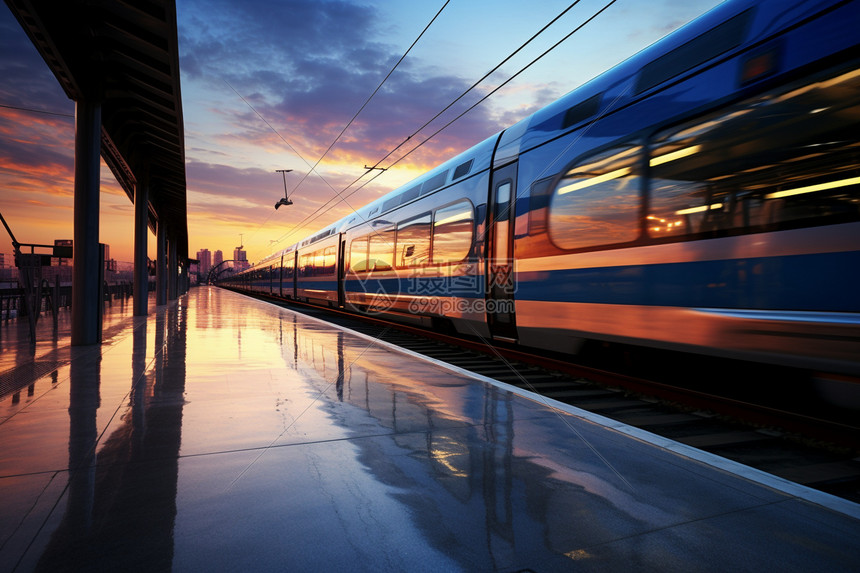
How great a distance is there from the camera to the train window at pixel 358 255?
49.3ft

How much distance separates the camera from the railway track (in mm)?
3520

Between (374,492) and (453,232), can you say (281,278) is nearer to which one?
(453,232)

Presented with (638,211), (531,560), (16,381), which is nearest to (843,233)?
(638,211)

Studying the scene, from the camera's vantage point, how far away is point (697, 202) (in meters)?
4.77

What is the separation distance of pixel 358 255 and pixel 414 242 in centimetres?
498

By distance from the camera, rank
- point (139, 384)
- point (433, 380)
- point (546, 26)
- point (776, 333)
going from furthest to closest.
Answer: point (546, 26), point (433, 380), point (139, 384), point (776, 333)

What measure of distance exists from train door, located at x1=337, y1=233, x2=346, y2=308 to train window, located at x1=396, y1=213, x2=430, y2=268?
19.4 feet

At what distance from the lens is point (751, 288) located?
4195 mm

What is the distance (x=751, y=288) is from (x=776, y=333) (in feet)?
1.36

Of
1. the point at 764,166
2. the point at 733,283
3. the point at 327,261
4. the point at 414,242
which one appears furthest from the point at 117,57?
the point at 327,261

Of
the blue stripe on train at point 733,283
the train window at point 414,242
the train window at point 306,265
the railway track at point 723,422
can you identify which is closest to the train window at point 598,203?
the blue stripe on train at point 733,283

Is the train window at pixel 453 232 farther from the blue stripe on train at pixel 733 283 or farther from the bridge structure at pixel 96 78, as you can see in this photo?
the bridge structure at pixel 96 78

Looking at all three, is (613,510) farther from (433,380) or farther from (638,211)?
(638,211)

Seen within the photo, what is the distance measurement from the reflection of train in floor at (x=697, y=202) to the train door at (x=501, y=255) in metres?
0.03
